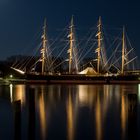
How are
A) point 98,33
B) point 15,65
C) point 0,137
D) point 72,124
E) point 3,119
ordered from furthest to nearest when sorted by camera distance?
1. point 15,65
2. point 98,33
3. point 3,119
4. point 72,124
5. point 0,137

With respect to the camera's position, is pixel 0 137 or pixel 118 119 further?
pixel 118 119

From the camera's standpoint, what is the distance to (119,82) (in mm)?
100125

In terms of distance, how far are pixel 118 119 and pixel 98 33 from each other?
79700mm

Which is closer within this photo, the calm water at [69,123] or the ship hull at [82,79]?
the calm water at [69,123]

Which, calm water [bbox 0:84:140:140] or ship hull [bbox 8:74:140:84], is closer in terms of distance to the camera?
calm water [bbox 0:84:140:140]

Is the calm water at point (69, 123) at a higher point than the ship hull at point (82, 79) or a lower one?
lower

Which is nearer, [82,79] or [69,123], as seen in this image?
[69,123]

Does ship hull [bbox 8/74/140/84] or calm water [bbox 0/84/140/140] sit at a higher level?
ship hull [bbox 8/74/140/84]

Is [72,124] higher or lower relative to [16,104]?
lower

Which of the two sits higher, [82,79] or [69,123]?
[82,79]

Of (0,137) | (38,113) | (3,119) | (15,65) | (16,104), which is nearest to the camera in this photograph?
(16,104)

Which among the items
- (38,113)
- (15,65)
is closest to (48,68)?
(15,65)

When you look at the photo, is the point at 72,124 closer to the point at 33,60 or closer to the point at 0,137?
the point at 0,137

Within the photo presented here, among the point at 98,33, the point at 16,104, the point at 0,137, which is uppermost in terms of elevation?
the point at 98,33
